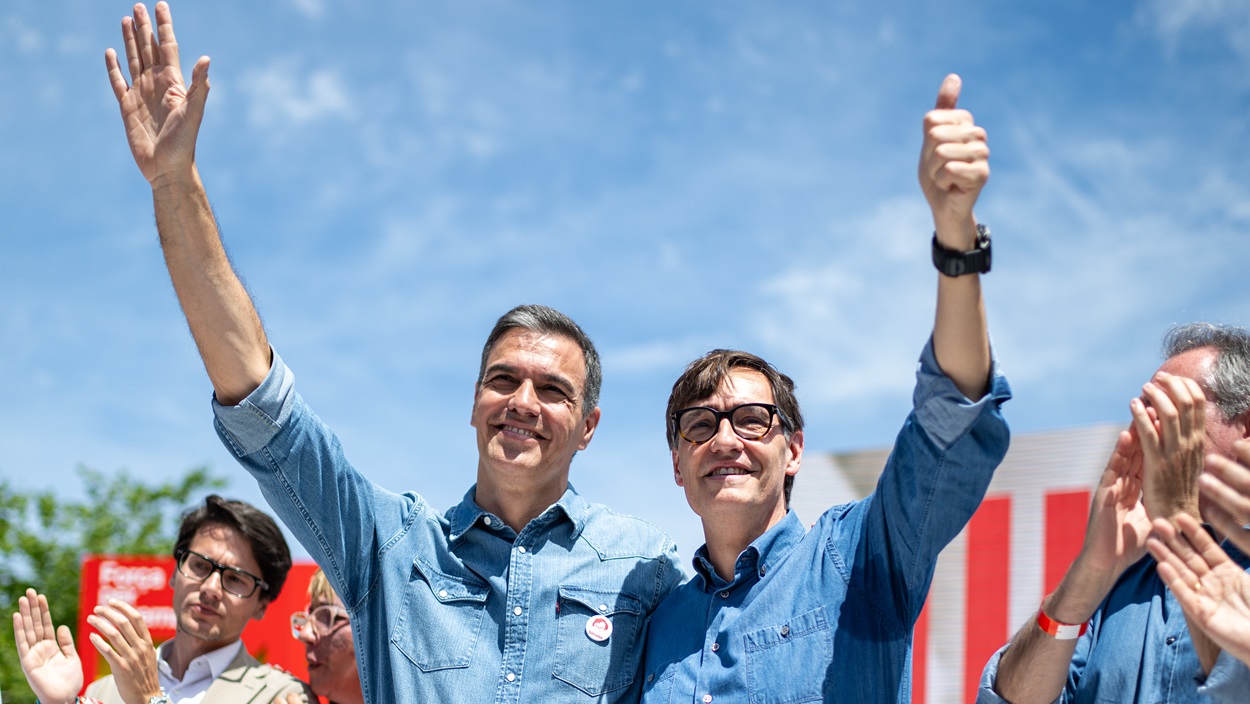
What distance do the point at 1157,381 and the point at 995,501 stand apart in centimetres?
870

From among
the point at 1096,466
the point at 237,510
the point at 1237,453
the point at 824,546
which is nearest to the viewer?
the point at 1237,453

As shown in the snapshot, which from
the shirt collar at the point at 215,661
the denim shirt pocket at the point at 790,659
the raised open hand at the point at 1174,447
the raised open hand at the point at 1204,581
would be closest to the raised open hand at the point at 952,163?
the raised open hand at the point at 1174,447

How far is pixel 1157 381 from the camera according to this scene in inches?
107

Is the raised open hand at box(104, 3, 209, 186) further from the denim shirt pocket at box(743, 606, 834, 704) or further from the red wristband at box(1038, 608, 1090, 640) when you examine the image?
the red wristband at box(1038, 608, 1090, 640)

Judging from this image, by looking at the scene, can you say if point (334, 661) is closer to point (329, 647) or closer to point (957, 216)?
point (329, 647)

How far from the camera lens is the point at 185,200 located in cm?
292

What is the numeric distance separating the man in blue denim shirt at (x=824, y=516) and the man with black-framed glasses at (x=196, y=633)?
1.97 meters

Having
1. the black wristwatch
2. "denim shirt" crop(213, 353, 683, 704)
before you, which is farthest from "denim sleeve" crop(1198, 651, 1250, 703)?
"denim shirt" crop(213, 353, 683, 704)

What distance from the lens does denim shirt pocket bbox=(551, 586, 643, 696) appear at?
3.32 meters

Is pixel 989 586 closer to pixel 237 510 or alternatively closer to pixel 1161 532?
pixel 237 510

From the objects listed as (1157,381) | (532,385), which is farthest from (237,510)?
(1157,381)

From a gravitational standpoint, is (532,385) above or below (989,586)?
below

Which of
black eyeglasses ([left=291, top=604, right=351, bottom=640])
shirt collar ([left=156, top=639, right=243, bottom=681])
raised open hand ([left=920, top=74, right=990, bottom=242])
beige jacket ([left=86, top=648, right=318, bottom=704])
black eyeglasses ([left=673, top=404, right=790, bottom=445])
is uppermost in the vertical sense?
raised open hand ([left=920, top=74, right=990, bottom=242])

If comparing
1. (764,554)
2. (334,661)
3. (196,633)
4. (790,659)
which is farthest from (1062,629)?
(196,633)
